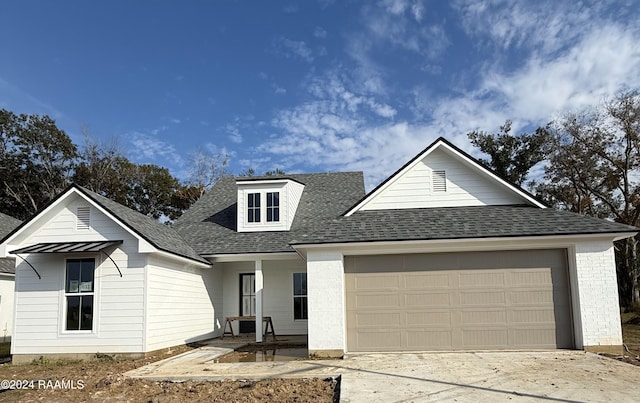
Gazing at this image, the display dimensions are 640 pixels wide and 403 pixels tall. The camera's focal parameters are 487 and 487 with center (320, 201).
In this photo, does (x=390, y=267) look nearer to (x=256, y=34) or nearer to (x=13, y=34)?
(x=256, y=34)

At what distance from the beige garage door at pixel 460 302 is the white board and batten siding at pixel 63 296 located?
5.44m

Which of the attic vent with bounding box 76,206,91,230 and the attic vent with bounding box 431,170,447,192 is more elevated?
the attic vent with bounding box 431,170,447,192

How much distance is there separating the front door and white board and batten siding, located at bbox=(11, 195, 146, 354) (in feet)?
19.7

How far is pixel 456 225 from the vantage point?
1192 centimetres

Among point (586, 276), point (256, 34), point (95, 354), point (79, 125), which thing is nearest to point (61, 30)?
point (256, 34)

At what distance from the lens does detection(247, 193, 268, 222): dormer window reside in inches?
693

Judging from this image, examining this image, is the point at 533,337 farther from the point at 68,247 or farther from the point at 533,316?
the point at 68,247

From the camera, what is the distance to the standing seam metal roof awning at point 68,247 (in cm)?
1183

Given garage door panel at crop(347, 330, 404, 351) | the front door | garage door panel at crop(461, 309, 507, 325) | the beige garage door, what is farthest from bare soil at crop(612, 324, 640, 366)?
the front door

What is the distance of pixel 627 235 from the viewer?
1098cm

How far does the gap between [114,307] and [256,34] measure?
385 inches

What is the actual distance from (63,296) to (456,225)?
10.1 meters

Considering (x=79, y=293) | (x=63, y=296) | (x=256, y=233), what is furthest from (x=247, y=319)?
(x=63, y=296)

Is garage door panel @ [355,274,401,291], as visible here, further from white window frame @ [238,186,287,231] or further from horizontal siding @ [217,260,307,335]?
white window frame @ [238,186,287,231]
